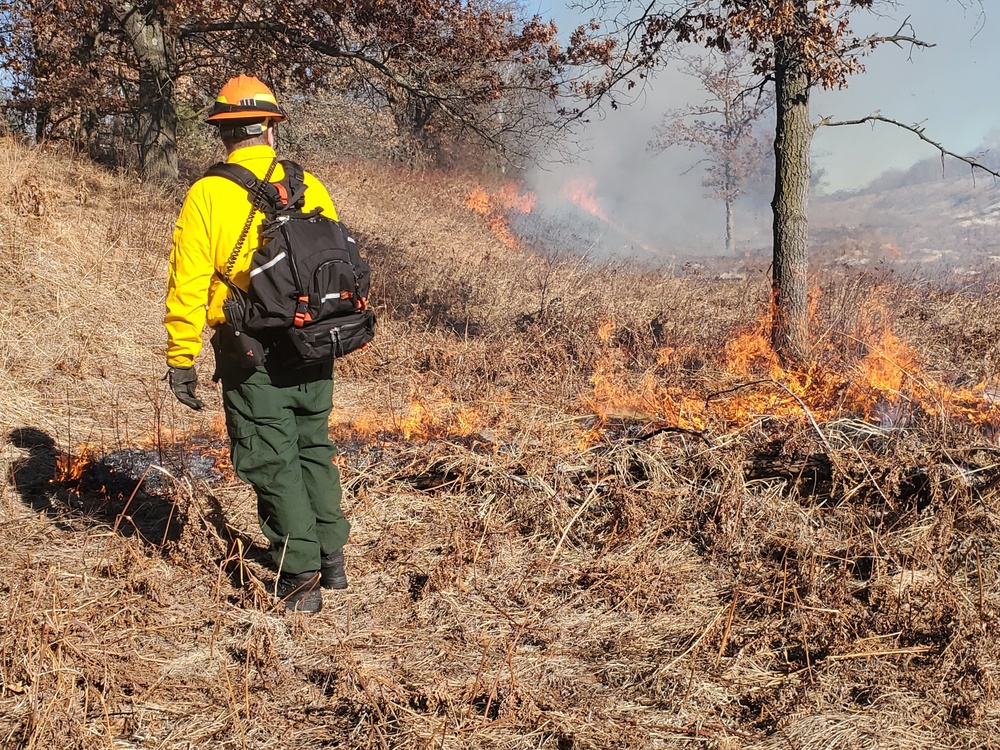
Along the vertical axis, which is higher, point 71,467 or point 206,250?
point 206,250

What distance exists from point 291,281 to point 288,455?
79 centimetres

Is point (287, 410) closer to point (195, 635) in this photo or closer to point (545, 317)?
point (195, 635)

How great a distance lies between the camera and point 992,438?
448cm

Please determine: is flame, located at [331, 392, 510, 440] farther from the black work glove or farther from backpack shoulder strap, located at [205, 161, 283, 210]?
backpack shoulder strap, located at [205, 161, 283, 210]

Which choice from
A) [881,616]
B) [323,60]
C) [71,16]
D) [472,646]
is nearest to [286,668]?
[472,646]

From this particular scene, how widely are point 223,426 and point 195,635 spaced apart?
9.35ft

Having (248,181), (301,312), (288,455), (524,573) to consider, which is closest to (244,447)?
(288,455)

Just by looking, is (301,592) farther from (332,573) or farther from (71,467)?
(71,467)

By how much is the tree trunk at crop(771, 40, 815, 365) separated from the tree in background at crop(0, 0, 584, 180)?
3728 mm

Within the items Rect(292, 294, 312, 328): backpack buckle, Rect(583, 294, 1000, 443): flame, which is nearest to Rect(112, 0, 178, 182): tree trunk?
Rect(583, 294, 1000, 443): flame

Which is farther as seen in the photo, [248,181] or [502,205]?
[502,205]

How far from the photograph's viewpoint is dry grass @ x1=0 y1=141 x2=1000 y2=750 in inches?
107

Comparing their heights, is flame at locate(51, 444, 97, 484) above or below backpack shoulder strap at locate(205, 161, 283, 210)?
below

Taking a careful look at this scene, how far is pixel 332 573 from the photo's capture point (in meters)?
3.71
